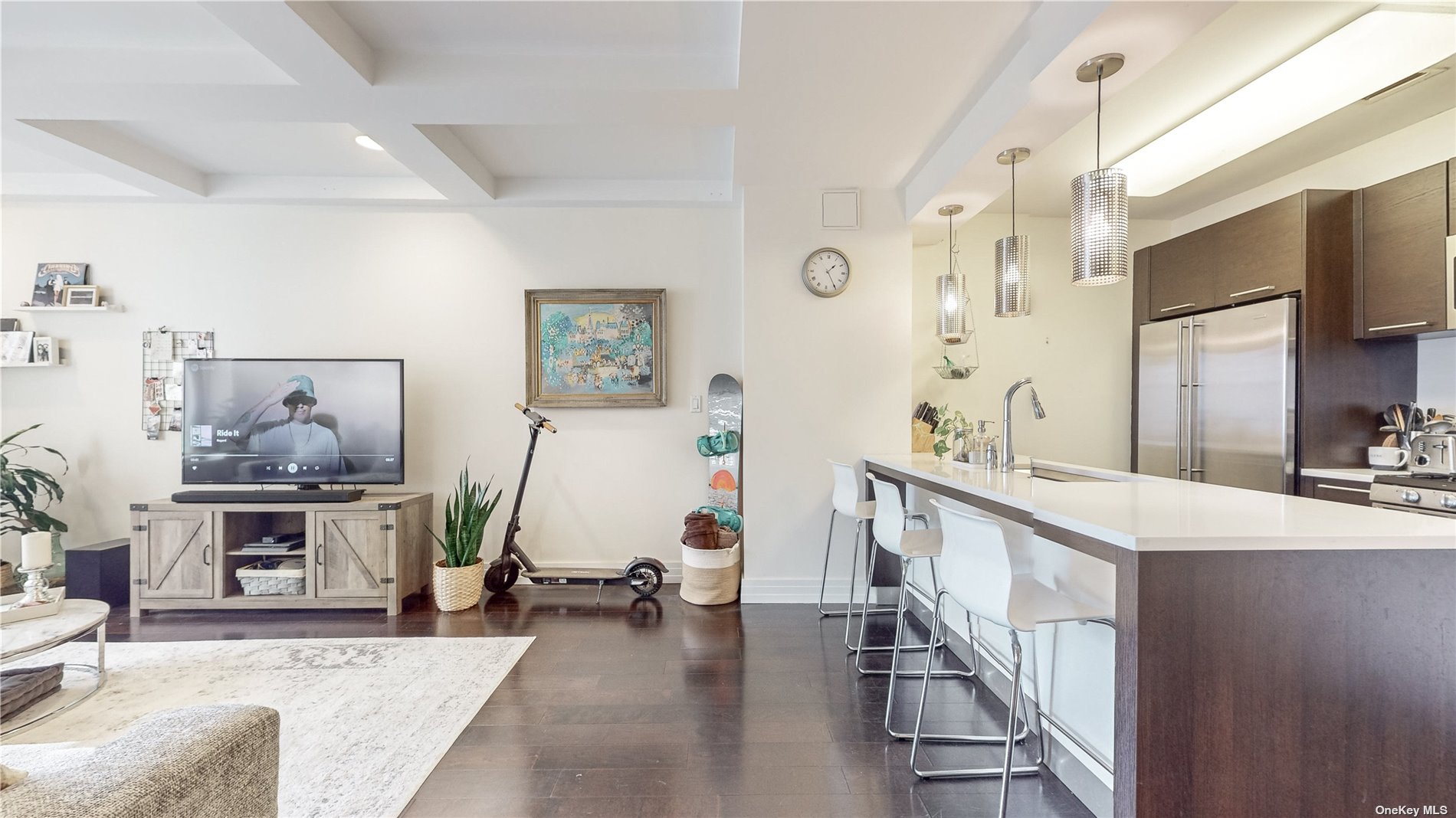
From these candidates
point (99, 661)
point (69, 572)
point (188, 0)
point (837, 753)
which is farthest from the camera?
point (69, 572)

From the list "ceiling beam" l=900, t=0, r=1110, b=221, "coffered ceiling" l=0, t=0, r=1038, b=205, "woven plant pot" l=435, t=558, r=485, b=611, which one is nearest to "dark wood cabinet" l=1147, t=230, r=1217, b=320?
"ceiling beam" l=900, t=0, r=1110, b=221

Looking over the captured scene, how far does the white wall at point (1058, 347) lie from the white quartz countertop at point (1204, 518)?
2.49 metres

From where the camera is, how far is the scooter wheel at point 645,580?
149 inches

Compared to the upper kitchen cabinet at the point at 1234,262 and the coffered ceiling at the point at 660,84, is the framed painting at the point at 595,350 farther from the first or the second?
the upper kitchen cabinet at the point at 1234,262

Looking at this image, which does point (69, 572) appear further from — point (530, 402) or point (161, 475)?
point (530, 402)

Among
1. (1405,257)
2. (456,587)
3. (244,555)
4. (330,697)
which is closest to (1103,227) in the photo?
(1405,257)

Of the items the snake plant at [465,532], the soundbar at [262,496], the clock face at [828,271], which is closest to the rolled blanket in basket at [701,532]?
the snake plant at [465,532]

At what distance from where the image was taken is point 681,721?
2.28 meters

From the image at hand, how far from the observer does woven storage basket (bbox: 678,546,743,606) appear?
3680mm

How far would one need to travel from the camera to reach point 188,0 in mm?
2242

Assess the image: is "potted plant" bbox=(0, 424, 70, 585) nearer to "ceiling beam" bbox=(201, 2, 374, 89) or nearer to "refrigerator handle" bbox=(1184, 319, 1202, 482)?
"ceiling beam" bbox=(201, 2, 374, 89)

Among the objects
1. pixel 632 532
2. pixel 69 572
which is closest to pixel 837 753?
pixel 632 532

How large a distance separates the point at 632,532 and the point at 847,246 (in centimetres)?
238

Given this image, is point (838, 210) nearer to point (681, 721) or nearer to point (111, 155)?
point (681, 721)
